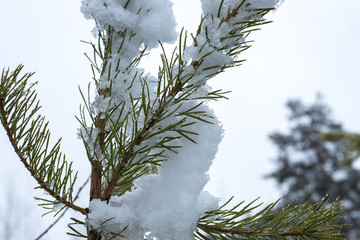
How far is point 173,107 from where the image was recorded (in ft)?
3.76

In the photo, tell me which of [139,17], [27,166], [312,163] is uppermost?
[312,163]

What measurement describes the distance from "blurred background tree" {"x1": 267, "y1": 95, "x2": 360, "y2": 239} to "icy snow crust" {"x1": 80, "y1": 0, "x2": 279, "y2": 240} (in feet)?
45.6

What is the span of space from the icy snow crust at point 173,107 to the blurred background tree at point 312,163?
1391 centimetres

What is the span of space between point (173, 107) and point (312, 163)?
16669 mm

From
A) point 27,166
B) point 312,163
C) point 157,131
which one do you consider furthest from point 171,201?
point 312,163

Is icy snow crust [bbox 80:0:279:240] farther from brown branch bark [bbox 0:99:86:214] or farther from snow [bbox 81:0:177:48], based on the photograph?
brown branch bark [bbox 0:99:86:214]

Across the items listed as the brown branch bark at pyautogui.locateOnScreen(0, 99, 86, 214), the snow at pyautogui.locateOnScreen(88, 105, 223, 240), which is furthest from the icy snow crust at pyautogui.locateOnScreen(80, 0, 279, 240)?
the brown branch bark at pyautogui.locateOnScreen(0, 99, 86, 214)

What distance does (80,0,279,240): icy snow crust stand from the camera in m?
1.04

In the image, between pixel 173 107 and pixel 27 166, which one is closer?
pixel 173 107

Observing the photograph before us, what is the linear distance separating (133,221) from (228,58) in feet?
1.96

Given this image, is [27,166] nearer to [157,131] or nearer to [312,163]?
[157,131]

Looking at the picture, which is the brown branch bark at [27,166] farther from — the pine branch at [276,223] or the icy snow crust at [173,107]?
the pine branch at [276,223]

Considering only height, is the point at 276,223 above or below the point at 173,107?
below

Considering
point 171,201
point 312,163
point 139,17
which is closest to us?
point 171,201
